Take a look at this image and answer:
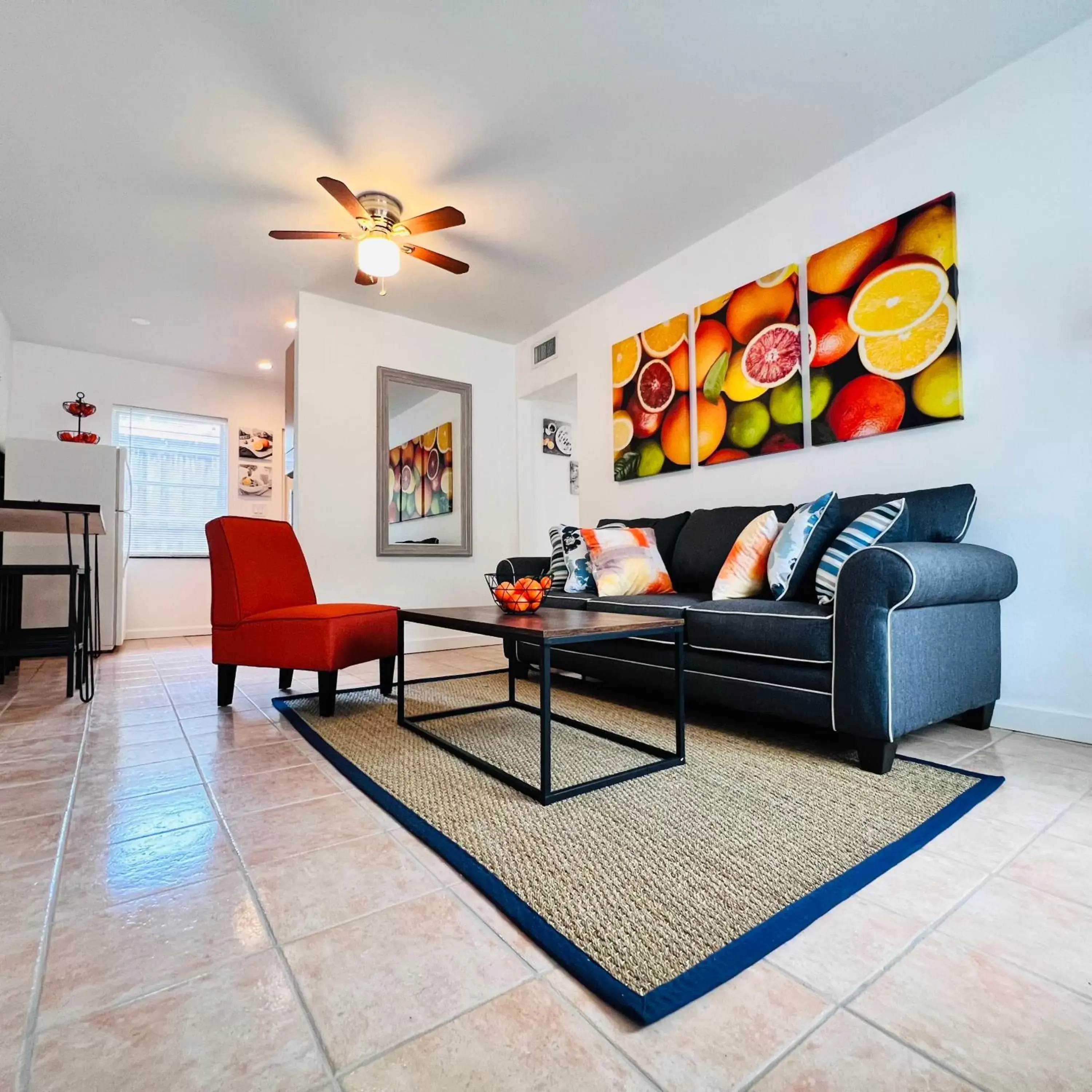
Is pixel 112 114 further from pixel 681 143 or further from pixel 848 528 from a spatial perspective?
pixel 848 528

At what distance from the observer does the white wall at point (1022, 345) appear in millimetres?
2121

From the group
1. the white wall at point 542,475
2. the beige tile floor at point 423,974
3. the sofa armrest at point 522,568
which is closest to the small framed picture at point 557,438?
the white wall at point 542,475

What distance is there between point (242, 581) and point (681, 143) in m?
2.77

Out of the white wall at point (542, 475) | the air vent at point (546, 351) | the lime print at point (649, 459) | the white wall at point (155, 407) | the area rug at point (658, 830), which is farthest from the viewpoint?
the white wall at point (542, 475)

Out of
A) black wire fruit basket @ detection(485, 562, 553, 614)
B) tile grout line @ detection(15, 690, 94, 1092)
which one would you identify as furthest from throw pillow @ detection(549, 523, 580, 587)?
tile grout line @ detection(15, 690, 94, 1092)

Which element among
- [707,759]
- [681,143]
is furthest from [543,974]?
[681,143]

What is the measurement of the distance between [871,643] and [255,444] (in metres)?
5.86

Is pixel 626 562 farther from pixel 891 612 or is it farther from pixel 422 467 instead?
pixel 422 467

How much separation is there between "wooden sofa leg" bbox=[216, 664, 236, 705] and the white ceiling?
7.75 feet

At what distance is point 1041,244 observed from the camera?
2.22 m

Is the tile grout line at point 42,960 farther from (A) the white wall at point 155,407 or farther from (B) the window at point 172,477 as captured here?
(B) the window at point 172,477

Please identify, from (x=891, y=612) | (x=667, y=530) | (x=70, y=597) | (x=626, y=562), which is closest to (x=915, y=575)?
(x=891, y=612)

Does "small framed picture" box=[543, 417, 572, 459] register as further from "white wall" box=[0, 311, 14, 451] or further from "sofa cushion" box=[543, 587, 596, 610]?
"white wall" box=[0, 311, 14, 451]

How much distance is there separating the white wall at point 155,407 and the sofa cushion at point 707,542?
4435mm
